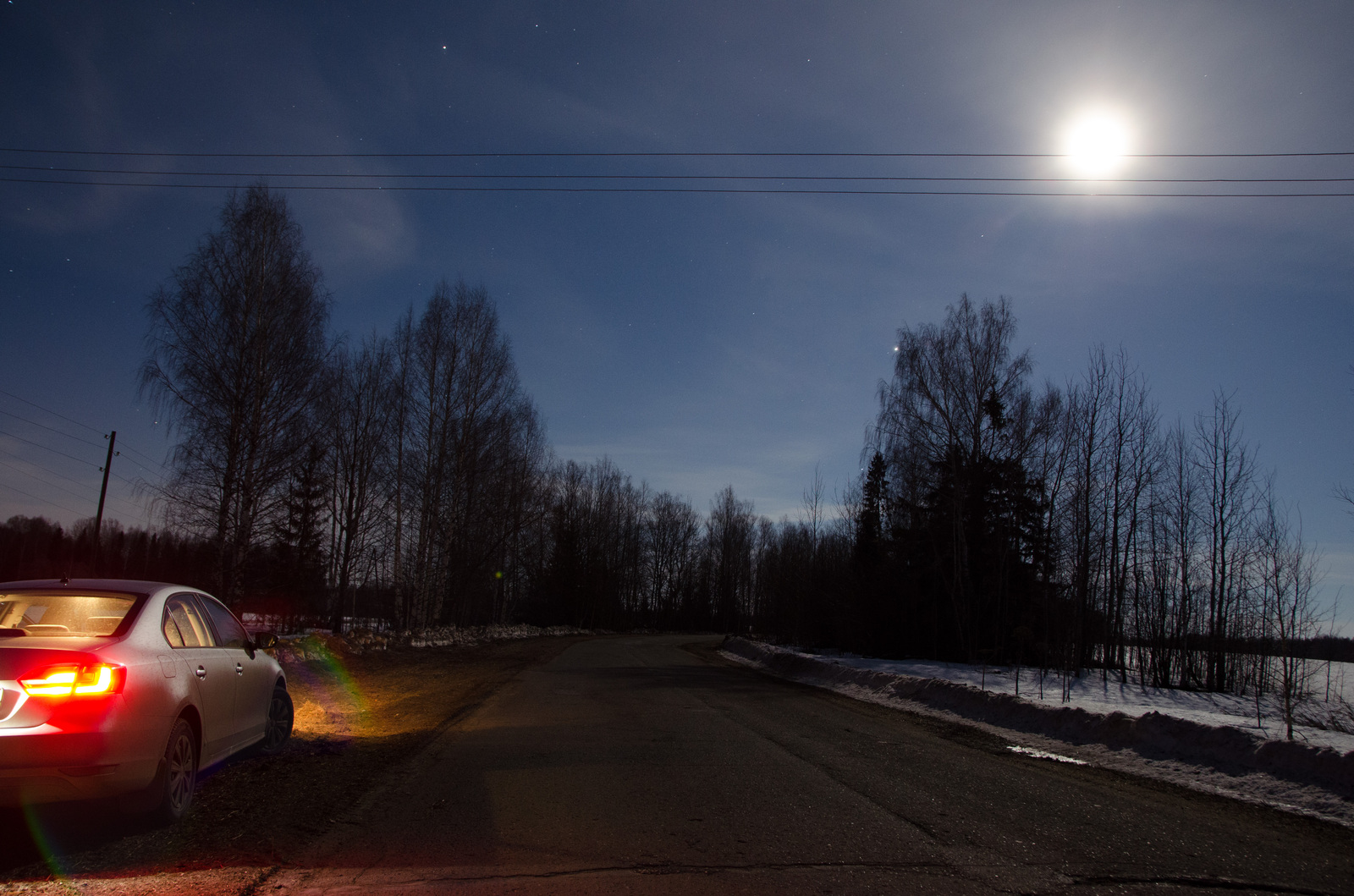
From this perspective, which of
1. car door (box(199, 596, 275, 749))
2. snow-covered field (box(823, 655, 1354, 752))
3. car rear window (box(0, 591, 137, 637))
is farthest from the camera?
snow-covered field (box(823, 655, 1354, 752))

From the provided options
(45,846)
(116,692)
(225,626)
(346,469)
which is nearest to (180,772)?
(45,846)

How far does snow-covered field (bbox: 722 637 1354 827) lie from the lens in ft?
22.5

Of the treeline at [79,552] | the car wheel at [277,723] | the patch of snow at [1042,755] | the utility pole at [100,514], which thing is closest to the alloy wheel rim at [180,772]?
the car wheel at [277,723]

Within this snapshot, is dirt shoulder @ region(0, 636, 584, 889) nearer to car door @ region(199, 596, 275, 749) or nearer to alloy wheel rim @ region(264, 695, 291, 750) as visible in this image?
alloy wheel rim @ region(264, 695, 291, 750)

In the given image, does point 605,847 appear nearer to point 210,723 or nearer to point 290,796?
point 290,796

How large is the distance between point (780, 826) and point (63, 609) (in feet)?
17.7

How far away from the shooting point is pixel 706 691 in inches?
578

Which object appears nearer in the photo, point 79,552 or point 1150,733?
point 1150,733

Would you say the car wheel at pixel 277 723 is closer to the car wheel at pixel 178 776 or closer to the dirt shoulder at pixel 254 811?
the dirt shoulder at pixel 254 811

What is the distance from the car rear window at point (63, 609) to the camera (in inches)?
208

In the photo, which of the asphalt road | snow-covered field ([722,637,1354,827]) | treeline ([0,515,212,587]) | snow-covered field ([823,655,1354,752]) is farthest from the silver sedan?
treeline ([0,515,212,587])

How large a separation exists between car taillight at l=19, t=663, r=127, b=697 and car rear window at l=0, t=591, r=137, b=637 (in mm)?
995

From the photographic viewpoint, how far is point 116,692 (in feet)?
14.2

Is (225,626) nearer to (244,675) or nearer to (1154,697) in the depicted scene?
(244,675)
